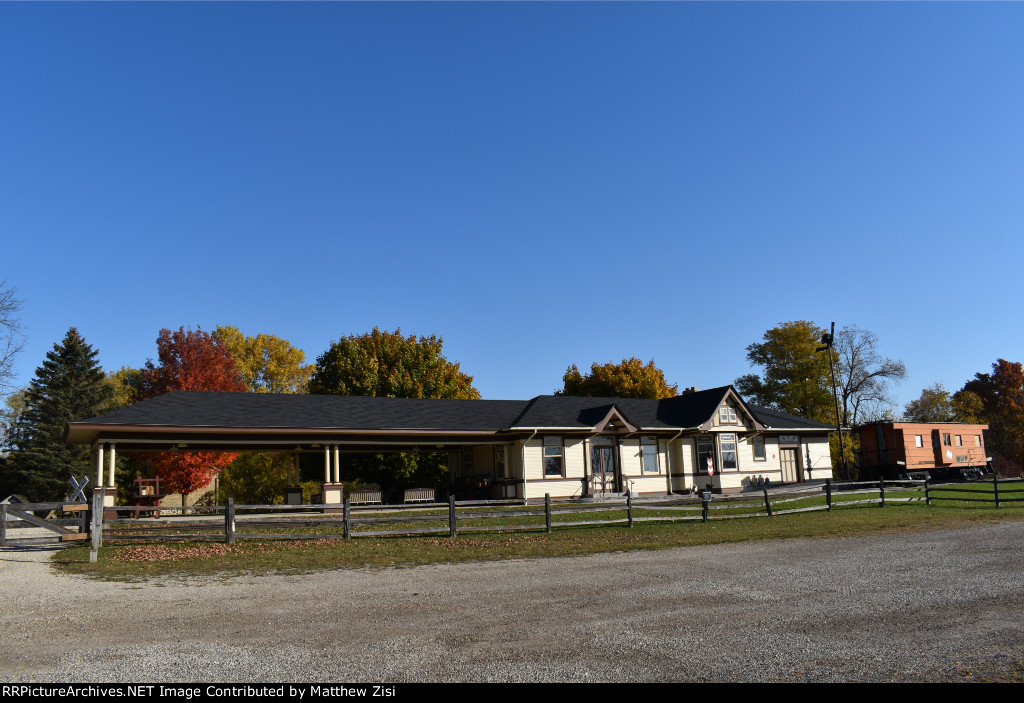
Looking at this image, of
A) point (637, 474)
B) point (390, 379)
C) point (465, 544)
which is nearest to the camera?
point (465, 544)

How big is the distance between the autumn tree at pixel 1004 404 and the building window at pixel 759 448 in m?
42.9

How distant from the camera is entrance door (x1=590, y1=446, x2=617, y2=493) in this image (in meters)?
34.2

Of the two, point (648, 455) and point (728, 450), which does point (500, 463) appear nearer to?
point (648, 455)

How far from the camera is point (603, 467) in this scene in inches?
1357

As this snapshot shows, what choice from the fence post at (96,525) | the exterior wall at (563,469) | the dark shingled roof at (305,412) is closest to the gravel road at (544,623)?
the fence post at (96,525)

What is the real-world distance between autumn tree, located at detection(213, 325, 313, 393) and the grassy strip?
49.3 metres

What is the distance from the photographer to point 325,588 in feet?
37.9

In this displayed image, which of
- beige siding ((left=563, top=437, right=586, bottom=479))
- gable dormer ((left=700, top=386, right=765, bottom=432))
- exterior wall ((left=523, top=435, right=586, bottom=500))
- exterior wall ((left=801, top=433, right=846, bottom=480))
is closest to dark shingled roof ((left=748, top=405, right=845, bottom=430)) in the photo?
exterior wall ((left=801, top=433, right=846, bottom=480))

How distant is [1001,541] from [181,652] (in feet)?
54.9

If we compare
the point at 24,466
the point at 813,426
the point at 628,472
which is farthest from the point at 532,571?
the point at 24,466

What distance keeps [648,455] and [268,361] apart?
43799mm

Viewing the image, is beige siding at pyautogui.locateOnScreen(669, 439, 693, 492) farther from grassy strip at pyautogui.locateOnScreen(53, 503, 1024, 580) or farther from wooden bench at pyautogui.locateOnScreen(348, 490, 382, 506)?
wooden bench at pyautogui.locateOnScreen(348, 490, 382, 506)

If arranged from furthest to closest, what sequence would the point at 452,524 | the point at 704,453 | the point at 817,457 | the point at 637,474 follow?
1. the point at 817,457
2. the point at 704,453
3. the point at 637,474
4. the point at 452,524

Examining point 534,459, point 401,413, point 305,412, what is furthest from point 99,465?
point 534,459
